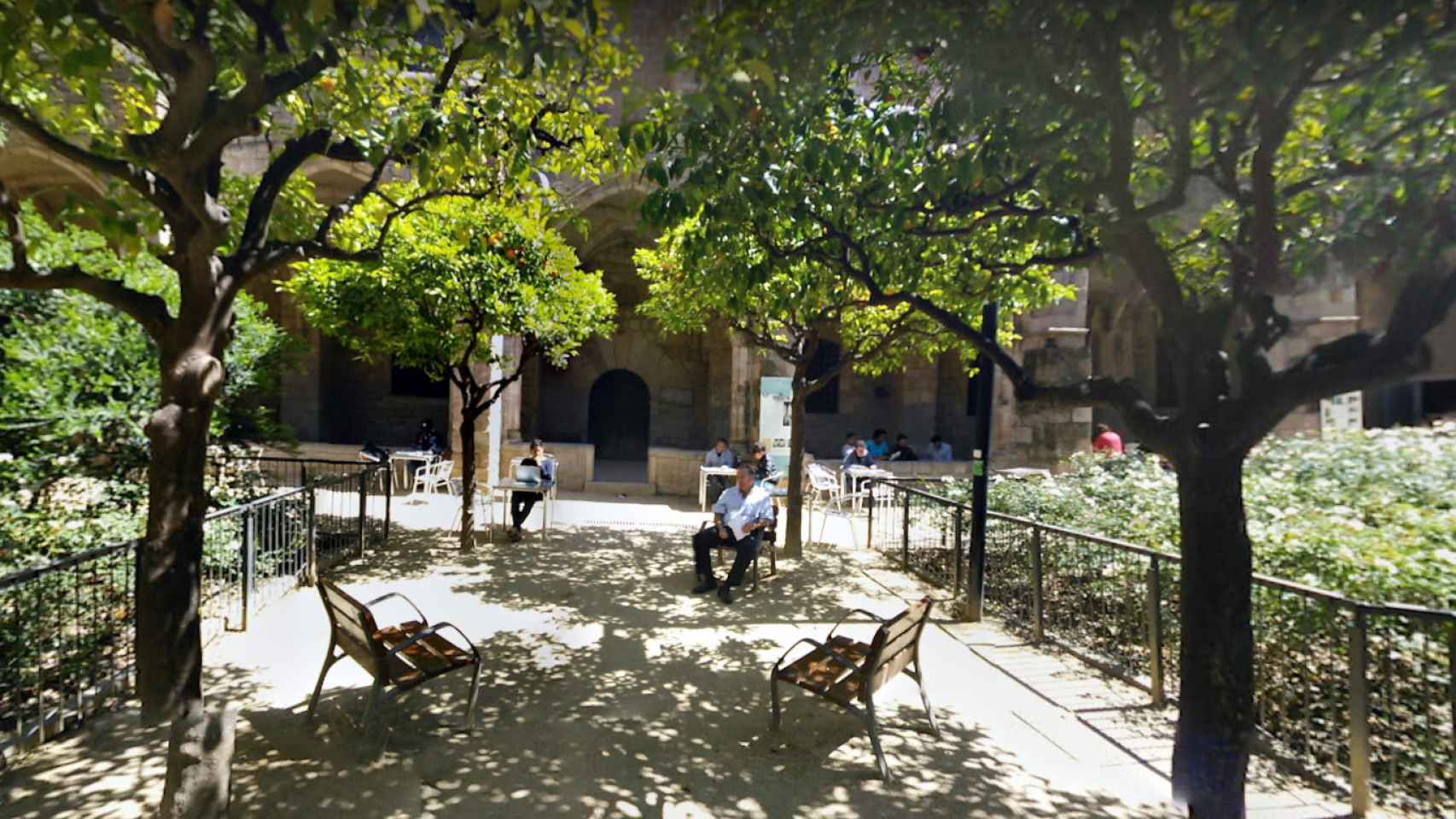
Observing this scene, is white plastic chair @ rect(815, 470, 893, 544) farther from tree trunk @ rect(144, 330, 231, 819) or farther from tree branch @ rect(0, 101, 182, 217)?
tree branch @ rect(0, 101, 182, 217)

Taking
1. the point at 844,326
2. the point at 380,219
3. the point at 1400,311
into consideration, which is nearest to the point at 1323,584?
the point at 1400,311

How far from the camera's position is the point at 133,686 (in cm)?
403

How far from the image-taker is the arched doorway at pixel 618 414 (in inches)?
750

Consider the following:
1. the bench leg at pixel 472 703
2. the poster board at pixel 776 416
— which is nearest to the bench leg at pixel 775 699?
the bench leg at pixel 472 703

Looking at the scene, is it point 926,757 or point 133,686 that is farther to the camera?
point 133,686

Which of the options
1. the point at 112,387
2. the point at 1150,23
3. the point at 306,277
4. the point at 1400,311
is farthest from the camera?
the point at 306,277

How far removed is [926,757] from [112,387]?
20.5 ft

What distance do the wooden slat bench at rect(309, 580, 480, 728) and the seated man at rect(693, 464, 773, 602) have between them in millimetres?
2913

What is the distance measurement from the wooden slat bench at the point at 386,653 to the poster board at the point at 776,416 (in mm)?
7079

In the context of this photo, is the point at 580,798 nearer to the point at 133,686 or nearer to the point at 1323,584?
the point at 133,686

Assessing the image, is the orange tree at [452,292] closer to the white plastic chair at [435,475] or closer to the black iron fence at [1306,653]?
the white plastic chair at [435,475]

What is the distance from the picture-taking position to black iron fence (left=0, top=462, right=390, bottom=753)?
11.6 ft

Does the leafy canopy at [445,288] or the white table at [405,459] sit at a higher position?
the leafy canopy at [445,288]

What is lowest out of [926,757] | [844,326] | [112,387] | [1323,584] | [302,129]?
[926,757]
